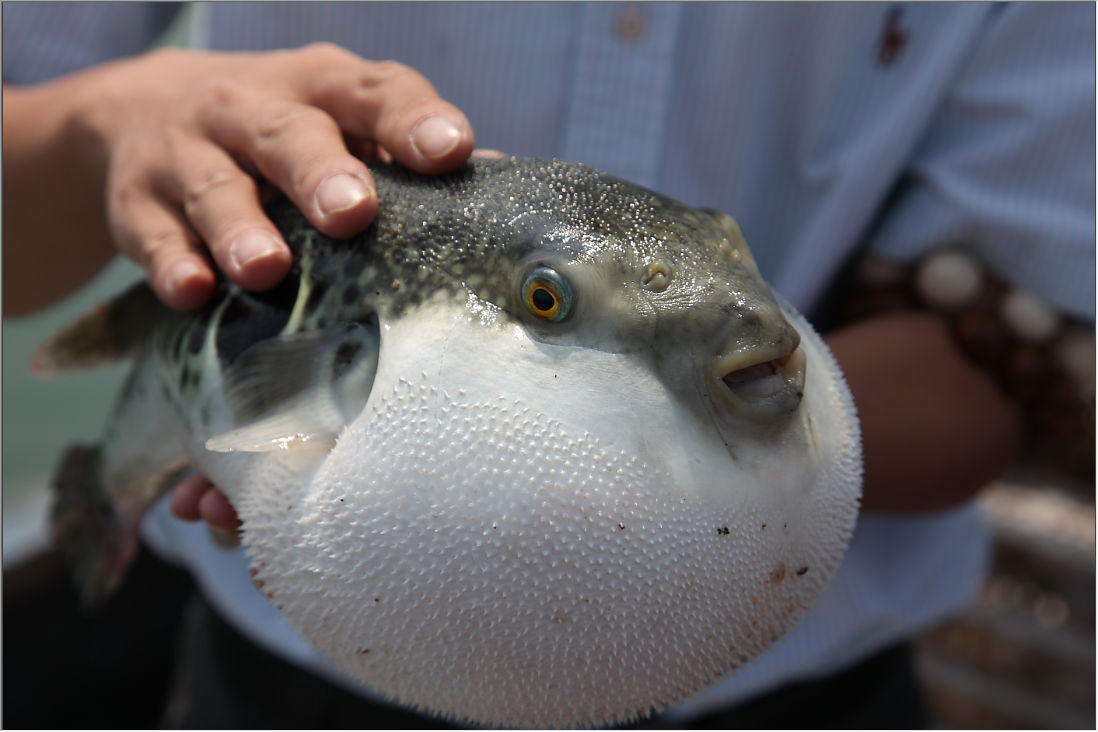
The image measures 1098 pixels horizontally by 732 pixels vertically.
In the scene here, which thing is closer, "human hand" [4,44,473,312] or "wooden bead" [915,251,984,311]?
"human hand" [4,44,473,312]

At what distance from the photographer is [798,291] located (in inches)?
41.3

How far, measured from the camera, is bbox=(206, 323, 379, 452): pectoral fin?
23.0 inches

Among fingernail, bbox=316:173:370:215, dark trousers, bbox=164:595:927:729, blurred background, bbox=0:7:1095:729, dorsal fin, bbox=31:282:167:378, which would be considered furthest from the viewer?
blurred background, bbox=0:7:1095:729

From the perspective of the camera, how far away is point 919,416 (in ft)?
3.33

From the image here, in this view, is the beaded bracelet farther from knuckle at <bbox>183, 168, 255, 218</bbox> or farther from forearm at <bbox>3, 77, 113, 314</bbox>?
forearm at <bbox>3, 77, 113, 314</bbox>

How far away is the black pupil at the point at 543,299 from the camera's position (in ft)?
1.75

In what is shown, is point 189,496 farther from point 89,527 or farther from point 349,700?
point 349,700

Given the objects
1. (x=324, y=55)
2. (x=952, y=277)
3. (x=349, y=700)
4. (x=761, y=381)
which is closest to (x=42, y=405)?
(x=349, y=700)

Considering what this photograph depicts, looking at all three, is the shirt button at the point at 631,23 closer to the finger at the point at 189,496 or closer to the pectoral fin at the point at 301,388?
the pectoral fin at the point at 301,388

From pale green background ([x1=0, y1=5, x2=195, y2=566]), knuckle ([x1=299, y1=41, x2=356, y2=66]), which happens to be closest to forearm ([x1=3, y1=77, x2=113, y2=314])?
knuckle ([x1=299, y1=41, x2=356, y2=66])

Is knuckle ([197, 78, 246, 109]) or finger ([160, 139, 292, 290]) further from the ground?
knuckle ([197, 78, 246, 109])

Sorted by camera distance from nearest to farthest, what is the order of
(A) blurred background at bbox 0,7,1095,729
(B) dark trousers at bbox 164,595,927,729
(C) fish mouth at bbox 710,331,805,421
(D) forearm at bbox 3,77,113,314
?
(C) fish mouth at bbox 710,331,805,421
(D) forearm at bbox 3,77,113,314
(B) dark trousers at bbox 164,595,927,729
(A) blurred background at bbox 0,7,1095,729

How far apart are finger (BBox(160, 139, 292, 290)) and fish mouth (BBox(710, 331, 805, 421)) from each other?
0.34 metres

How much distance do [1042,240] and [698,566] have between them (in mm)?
723
